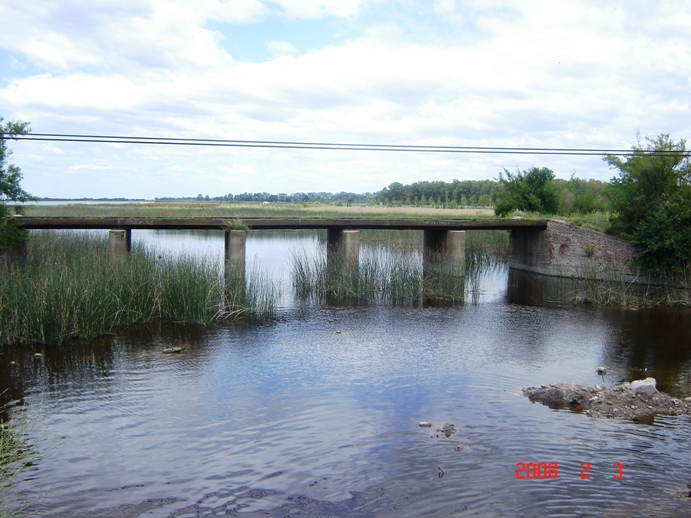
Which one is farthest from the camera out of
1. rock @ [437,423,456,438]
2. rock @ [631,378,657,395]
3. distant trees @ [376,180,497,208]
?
distant trees @ [376,180,497,208]

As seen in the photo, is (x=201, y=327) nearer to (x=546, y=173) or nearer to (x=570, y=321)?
(x=570, y=321)

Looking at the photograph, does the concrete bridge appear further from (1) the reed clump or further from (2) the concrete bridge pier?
(1) the reed clump

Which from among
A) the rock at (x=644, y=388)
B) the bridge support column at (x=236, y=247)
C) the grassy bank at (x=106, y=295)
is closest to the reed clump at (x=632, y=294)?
the grassy bank at (x=106, y=295)

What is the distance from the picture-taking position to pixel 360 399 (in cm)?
1047

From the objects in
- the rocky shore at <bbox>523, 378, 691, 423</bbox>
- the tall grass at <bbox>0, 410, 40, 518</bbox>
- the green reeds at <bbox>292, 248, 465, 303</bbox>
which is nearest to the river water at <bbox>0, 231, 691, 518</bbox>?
the tall grass at <bbox>0, 410, 40, 518</bbox>

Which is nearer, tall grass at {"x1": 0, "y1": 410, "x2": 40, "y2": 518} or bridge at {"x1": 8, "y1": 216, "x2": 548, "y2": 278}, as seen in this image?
tall grass at {"x1": 0, "y1": 410, "x2": 40, "y2": 518}

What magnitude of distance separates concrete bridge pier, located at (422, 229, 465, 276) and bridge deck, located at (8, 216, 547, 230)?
1.69 ft

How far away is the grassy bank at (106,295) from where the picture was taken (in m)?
13.4

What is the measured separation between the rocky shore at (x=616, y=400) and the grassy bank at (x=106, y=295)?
370 inches

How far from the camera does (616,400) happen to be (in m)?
10.0

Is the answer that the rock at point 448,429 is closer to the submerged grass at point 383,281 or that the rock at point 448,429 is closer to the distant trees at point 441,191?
the submerged grass at point 383,281

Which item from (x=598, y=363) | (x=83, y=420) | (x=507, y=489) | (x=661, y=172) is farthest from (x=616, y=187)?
(x=83, y=420)

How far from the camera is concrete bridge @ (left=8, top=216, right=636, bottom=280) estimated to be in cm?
2111

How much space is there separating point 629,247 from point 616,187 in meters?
2.56
